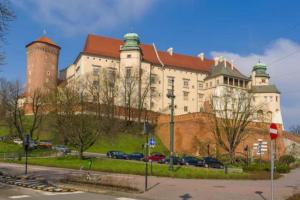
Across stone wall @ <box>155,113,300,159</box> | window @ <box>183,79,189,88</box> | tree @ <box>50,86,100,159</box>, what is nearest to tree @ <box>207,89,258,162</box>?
stone wall @ <box>155,113,300,159</box>

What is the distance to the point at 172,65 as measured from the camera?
105812 millimetres

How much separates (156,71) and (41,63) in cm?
2714

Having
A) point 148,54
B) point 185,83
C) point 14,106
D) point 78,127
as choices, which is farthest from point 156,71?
point 78,127

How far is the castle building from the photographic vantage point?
9612 cm

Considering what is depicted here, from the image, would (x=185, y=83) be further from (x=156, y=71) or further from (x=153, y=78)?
(x=153, y=78)

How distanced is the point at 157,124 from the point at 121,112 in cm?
699

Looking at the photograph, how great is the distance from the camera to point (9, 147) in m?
65.4

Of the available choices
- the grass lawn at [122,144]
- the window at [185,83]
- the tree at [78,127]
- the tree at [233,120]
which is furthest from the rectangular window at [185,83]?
the tree at [78,127]

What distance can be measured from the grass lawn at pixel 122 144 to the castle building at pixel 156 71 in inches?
630

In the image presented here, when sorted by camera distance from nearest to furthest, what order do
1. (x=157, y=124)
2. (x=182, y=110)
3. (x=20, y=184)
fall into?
(x=20, y=184), (x=157, y=124), (x=182, y=110)

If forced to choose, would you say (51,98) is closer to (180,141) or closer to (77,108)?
(77,108)

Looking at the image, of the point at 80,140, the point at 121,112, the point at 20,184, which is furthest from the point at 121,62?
the point at 20,184

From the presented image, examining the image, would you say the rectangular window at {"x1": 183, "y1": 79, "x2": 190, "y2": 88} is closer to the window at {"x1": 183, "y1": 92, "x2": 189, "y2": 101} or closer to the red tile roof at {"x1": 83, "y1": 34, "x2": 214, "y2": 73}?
the window at {"x1": 183, "y1": 92, "x2": 189, "y2": 101}

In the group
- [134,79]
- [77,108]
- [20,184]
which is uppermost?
[134,79]
